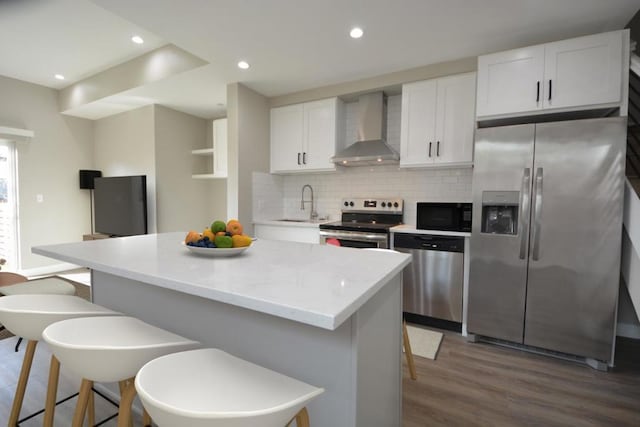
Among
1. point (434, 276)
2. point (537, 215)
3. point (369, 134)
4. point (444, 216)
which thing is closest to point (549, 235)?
point (537, 215)

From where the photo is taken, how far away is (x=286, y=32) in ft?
8.41

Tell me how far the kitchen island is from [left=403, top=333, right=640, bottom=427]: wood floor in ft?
1.79

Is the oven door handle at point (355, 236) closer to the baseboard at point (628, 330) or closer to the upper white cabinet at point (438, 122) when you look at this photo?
the upper white cabinet at point (438, 122)

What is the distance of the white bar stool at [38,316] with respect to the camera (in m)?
1.18

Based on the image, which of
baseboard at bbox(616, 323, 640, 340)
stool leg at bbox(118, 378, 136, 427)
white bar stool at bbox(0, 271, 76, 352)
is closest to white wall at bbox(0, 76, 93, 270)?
white bar stool at bbox(0, 271, 76, 352)

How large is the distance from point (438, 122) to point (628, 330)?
2.59 m

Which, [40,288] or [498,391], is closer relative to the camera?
[498,391]

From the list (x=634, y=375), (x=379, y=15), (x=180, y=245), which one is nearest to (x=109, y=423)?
(x=180, y=245)

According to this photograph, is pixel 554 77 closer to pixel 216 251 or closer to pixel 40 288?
pixel 216 251

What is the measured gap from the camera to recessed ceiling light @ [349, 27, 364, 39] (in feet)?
8.21

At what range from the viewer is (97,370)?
0.90 m

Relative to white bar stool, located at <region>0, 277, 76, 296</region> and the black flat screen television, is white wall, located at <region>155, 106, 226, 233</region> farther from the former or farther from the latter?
white bar stool, located at <region>0, 277, 76, 296</region>

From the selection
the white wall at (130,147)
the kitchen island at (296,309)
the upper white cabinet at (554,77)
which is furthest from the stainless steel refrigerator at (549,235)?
the white wall at (130,147)

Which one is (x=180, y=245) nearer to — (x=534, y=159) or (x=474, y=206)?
(x=474, y=206)
